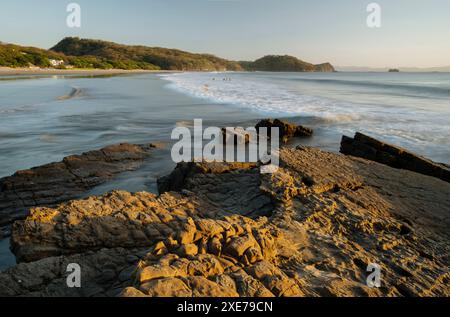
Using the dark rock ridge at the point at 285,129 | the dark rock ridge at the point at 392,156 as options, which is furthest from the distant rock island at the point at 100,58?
the dark rock ridge at the point at 392,156

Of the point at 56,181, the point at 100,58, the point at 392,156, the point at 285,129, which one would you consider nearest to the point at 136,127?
the point at 285,129

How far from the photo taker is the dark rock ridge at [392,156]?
271 inches

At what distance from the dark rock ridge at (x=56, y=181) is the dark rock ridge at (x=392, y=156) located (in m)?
5.43

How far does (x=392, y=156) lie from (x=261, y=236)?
5.44m

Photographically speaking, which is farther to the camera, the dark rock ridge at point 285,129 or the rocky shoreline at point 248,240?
the dark rock ridge at point 285,129

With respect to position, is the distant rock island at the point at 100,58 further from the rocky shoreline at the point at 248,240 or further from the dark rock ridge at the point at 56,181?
the rocky shoreline at the point at 248,240

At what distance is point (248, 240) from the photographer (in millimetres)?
3176

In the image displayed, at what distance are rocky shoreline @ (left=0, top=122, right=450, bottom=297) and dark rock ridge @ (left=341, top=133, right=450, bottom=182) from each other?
1357 millimetres

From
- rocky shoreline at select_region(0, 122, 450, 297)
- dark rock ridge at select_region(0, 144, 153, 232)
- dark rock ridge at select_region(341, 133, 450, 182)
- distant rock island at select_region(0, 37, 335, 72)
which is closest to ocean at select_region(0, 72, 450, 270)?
dark rock ridge at select_region(0, 144, 153, 232)

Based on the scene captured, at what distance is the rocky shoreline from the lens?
2.83 meters

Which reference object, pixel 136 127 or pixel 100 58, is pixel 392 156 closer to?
pixel 136 127
